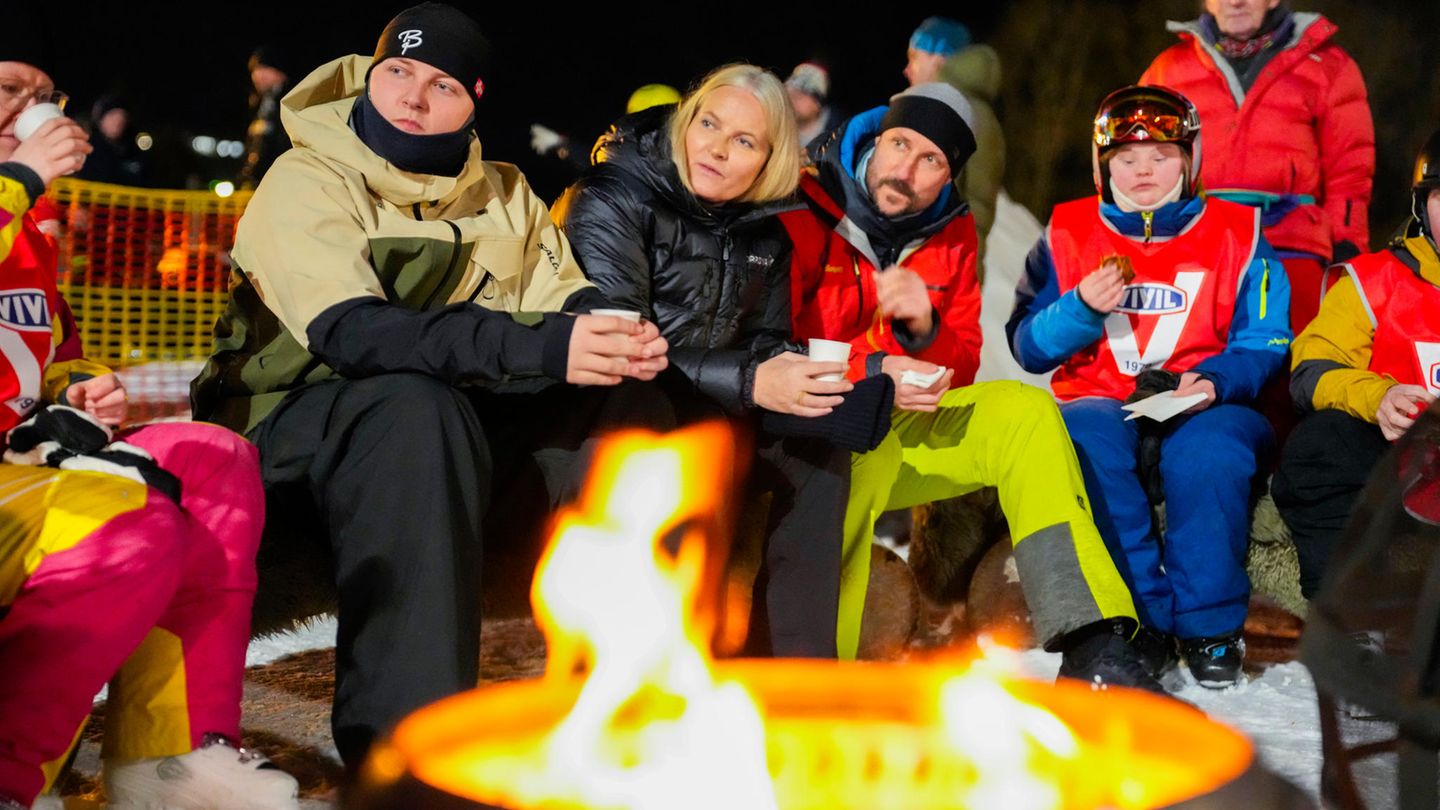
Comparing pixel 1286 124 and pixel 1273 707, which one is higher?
pixel 1286 124

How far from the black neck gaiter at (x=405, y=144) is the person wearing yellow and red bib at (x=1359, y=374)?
2231 mm

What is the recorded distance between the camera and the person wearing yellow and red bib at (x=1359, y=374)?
346 centimetres

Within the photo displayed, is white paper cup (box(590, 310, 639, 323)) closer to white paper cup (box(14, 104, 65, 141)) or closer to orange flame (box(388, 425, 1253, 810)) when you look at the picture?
orange flame (box(388, 425, 1253, 810))

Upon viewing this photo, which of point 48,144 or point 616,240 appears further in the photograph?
point 616,240

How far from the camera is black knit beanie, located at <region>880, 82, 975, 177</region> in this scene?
376cm

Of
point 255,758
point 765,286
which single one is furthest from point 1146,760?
point 765,286

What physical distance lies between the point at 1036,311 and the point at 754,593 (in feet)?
4.64

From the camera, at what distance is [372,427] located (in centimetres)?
241

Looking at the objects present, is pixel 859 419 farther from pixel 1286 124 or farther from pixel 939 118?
pixel 1286 124

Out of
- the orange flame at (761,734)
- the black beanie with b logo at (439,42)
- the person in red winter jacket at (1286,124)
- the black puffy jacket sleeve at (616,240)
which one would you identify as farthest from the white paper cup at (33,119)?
the person in red winter jacket at (1286,124)

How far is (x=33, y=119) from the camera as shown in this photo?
2.44 meters

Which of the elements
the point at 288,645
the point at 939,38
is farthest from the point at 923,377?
the point at 939,38

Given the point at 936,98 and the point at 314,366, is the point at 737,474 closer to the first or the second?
the point at 314,366

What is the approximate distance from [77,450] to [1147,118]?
9.68 ft
